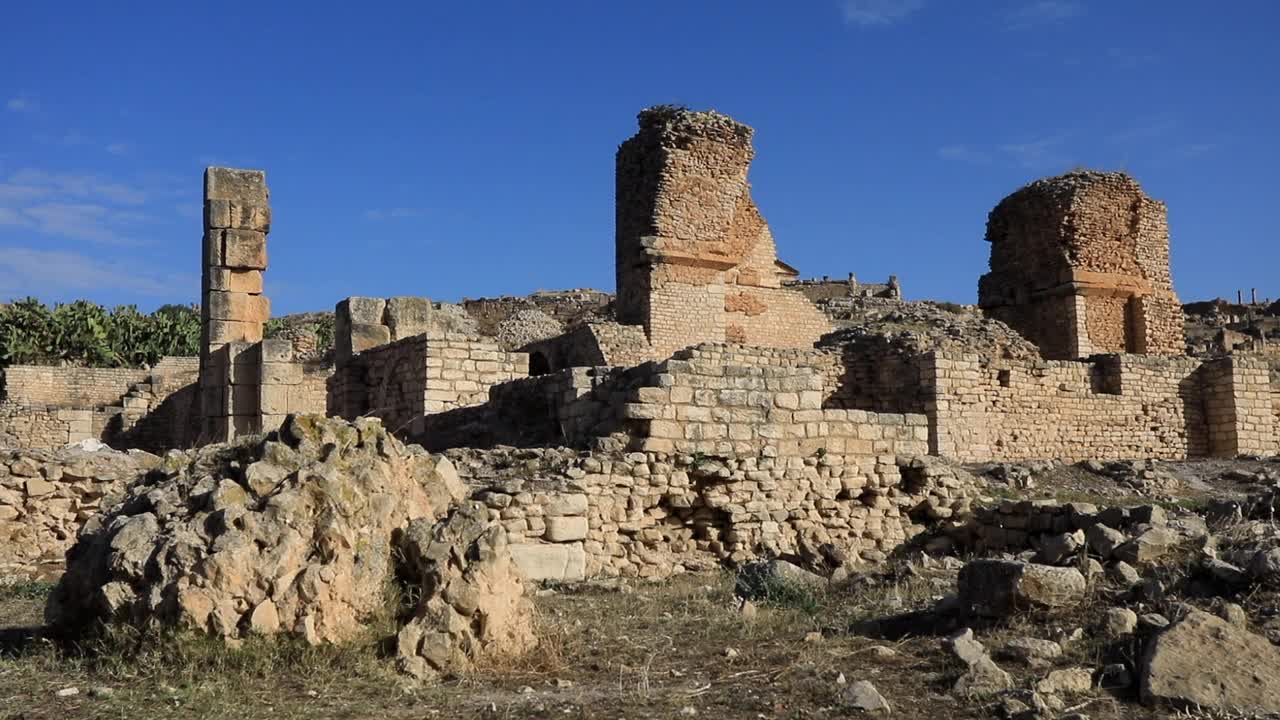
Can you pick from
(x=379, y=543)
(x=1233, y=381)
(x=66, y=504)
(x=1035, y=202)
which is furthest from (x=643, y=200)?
(x=379, y=543)

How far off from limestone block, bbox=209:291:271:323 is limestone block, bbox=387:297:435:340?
1.75 metres

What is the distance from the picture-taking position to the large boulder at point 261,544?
5.51 m

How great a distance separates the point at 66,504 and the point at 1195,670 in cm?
1000

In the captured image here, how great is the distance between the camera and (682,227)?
24734 mm

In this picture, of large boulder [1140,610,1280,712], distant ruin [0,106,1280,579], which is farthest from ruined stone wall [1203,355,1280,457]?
large boulder [1140,610,1280,712]

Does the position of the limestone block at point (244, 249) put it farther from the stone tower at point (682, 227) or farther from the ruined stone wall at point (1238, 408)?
the ruined stone wall at point (1238, 408)

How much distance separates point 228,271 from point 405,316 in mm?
2569

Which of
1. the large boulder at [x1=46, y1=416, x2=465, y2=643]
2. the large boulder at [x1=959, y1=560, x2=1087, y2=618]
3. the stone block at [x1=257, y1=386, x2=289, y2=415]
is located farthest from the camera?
the stone block at [x1=257, y1=386, x2=289, y2=415]

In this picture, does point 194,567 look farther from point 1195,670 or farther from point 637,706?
point 1195,670

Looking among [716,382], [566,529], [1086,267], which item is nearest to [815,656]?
[566,529]

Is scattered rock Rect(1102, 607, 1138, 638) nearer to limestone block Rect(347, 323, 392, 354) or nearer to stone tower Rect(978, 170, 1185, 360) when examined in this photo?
limestone block Rect(347, 323, 392, 354)

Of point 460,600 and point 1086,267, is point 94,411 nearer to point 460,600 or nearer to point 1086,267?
point 1086,267

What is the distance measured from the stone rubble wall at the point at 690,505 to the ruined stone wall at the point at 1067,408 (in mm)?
6798

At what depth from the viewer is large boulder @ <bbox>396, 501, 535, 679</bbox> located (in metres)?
5.62
